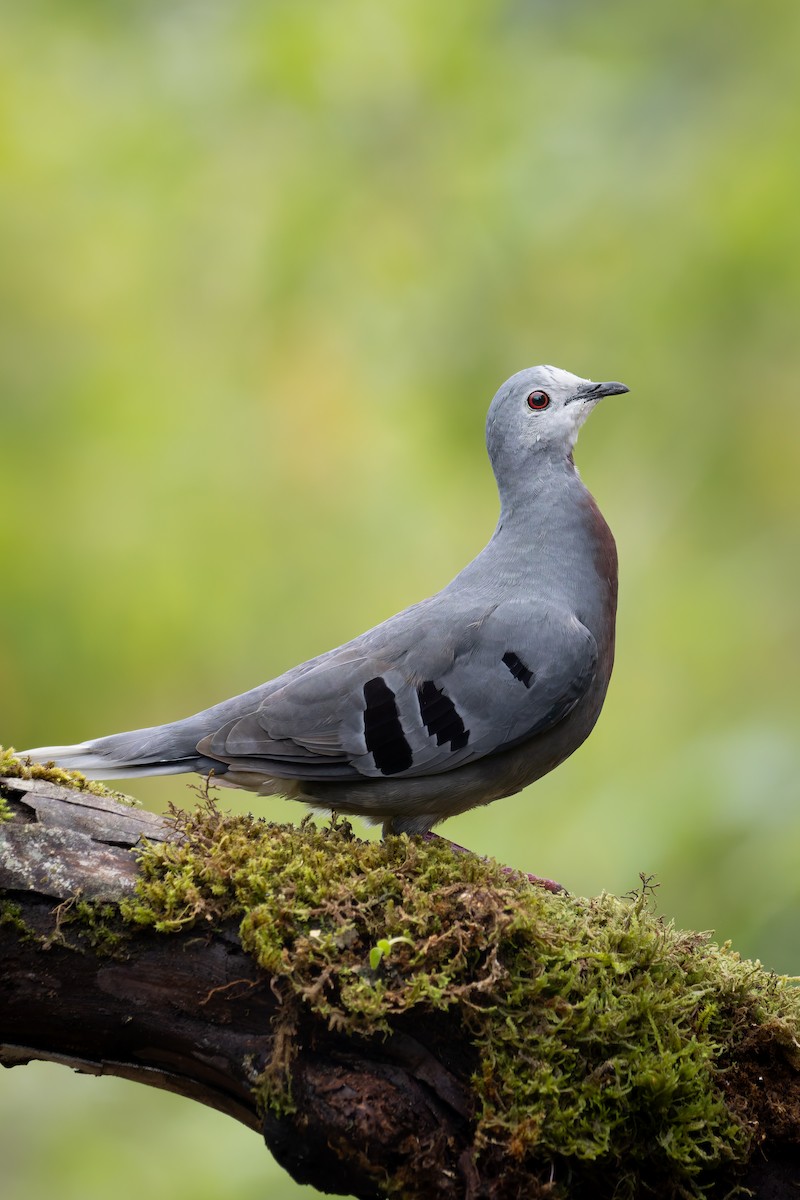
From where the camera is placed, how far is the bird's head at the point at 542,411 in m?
5.23

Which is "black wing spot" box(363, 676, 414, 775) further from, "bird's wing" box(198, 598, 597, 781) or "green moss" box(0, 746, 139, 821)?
"green moss" box(0, 746, 139, 821)

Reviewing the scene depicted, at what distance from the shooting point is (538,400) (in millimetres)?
5250

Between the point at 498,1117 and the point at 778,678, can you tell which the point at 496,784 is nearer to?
the point at 498,1117

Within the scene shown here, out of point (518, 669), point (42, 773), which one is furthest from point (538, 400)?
point (42, 773)

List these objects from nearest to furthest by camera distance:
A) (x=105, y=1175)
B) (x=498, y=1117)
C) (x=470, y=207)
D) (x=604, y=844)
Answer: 1. (x=498, y=1117)
2. (x=604, y=844)
3. (x=105, y=1175)
4. (x=470, y=207)

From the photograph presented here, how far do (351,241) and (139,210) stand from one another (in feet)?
5.20

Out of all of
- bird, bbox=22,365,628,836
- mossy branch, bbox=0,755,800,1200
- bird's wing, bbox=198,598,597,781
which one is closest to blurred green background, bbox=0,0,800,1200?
bird, bbox=22,365,628,836

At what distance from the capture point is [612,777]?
281 inches

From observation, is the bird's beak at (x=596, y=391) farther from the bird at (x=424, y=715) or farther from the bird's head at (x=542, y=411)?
the bird at (x=424, y=715)

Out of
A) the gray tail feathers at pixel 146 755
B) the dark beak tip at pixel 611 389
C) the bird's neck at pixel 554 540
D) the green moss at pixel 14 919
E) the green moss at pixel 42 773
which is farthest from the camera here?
the dark beak tip at pixel 611 389

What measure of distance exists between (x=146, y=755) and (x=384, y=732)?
974 millimetres

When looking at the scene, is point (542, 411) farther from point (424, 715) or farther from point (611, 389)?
point (424, 715)

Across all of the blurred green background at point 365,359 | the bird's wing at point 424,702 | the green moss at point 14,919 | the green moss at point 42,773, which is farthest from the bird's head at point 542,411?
the green moss at point 14,919

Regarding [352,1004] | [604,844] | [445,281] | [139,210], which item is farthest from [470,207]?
[352,1004]
